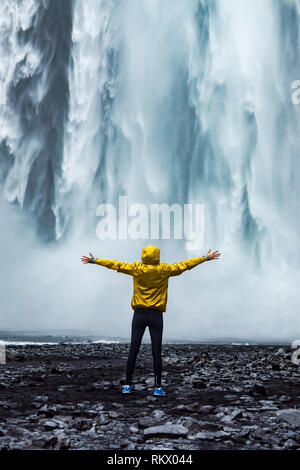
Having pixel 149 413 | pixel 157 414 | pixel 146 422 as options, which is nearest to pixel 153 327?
pixel 149 413

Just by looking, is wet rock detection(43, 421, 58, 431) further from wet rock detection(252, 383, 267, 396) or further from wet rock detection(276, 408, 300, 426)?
wet rock detection(252, 383, 267, 396)

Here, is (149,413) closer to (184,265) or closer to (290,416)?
(290,416)

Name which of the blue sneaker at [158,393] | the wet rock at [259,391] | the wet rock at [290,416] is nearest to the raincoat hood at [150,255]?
the blue sneaker at [158,393]

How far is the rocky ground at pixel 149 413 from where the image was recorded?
19.0ft

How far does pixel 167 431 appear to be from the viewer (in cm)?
607

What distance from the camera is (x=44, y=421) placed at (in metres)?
6.79

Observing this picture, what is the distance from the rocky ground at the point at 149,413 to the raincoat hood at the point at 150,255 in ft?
9.07

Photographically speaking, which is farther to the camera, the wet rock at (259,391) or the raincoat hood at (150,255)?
the raincoat hood at (150,255)

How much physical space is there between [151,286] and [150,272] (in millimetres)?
307

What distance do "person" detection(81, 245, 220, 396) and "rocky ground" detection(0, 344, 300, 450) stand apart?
1236mm

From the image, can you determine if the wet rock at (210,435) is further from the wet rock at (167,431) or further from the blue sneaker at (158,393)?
the blue sneaker at (158,393)
